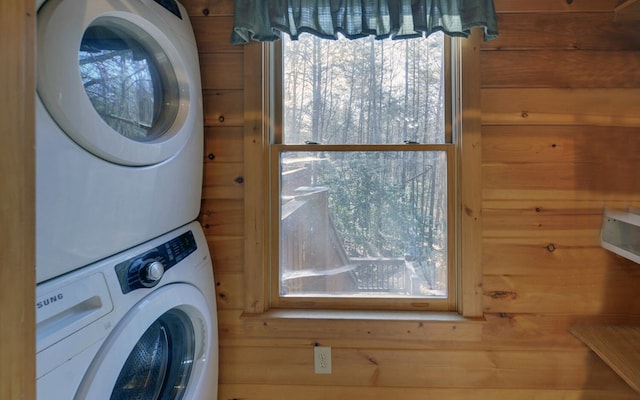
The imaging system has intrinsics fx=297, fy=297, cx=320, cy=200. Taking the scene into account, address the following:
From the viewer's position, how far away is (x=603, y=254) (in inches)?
44.1

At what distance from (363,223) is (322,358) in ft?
1.80

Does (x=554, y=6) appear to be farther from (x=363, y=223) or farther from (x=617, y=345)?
(x=617, y=345)

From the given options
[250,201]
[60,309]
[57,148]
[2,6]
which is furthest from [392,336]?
[2,6]

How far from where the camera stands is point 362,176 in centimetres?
120

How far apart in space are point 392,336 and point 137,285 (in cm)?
89

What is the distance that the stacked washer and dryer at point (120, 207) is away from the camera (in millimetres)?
508

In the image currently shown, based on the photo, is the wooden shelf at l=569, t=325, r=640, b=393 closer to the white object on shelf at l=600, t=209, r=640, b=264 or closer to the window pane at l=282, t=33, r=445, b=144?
the white object on shelf at l=600, t=209, r=640, b=264

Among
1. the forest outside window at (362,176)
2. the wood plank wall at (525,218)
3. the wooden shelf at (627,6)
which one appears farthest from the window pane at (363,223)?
the wooden shelf at (627,6)

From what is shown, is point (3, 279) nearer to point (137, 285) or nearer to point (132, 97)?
point (137, 285)

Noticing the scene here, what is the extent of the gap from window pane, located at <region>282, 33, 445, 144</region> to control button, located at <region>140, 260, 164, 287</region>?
76 cm

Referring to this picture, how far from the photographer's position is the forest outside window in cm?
119

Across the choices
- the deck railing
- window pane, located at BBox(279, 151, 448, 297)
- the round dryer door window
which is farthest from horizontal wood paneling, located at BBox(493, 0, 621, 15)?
the round dryer door window

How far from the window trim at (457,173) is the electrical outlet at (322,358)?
0.86ft

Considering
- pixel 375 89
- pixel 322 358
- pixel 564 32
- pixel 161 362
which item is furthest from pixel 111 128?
pixel 564 32
